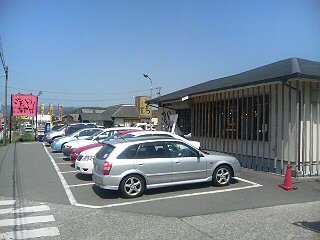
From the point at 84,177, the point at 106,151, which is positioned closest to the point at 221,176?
the point at 106,151

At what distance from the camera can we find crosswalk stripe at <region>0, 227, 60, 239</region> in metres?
5.88

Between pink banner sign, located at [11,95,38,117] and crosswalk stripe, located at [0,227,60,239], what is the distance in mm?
32911

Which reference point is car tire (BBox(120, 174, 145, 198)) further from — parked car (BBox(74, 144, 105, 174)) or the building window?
the building window

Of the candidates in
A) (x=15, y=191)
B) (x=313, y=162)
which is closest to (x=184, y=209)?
(x=15, y=191)

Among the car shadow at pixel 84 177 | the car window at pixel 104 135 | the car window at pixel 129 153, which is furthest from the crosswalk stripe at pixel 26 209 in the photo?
the car window at pixel 104 135

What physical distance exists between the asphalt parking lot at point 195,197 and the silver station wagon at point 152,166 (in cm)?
32

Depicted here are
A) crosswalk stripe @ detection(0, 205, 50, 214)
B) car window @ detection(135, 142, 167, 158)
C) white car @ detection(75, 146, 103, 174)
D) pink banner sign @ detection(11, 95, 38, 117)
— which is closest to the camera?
crosswalk stripe @ detection(0, 205, 50, 214)

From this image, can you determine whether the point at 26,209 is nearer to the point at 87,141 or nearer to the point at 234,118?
the point at 87,141

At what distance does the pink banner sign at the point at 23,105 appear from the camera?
36.2 m

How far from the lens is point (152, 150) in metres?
8.99

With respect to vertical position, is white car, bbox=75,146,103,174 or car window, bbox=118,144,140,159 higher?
car window, bbox=118,144,140,159

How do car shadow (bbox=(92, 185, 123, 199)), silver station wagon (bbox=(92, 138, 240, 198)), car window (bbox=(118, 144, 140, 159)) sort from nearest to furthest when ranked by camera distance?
silver station wagon (bbox=(92, 138, 240, 198)) < car window (bbox=(118, 144, 140, 159)) < car shadow (bbox=(92, 185, 123, 199))

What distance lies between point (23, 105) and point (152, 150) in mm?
31566

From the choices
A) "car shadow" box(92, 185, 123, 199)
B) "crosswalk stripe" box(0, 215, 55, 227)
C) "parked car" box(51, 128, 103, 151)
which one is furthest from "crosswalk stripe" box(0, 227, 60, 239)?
"parked car" box(51, 128, 103, 151)
